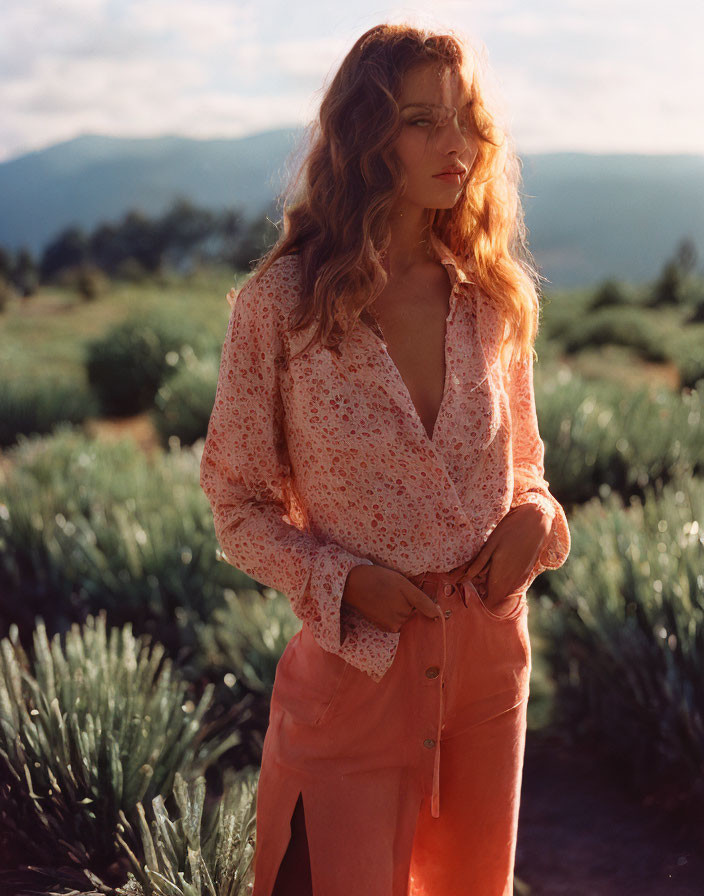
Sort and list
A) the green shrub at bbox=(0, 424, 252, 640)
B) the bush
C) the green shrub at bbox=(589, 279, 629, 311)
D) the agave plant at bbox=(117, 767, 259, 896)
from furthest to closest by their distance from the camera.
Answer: the bush, the green shrub at bbox=(589, 279, 629, 311), the green shrub at bbox=(0, 424, 252, 640), the agave plant at bbox=(117, 767, 259, 896)

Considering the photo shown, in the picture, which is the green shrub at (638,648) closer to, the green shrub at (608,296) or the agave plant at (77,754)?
the agave plant at (77,754)

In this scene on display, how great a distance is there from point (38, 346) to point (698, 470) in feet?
40.3

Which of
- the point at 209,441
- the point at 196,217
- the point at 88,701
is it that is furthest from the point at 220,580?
the point at 196,217

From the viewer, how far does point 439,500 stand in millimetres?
1607

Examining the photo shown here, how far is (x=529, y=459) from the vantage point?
1.91 meters

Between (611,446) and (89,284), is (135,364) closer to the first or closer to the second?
(611,446)

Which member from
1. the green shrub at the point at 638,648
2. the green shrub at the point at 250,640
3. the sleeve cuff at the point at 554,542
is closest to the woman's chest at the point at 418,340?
the sleeve cuff at the point at 554,542

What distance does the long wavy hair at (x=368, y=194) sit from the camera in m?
1.58

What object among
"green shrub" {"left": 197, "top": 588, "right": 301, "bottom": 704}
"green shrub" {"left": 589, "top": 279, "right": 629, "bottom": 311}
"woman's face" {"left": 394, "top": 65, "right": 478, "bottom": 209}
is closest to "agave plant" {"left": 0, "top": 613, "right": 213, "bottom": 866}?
"green shrub" {"left": 197, "top": 588, "right": 301, "bottom": 704}

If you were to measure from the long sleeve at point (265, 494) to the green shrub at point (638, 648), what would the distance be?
5.42ft

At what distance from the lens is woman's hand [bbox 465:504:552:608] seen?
64.6 inches

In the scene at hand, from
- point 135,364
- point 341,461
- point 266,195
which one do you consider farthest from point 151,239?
point 341,461

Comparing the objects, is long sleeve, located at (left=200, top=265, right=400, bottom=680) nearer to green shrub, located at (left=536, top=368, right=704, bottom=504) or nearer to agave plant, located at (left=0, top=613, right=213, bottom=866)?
agave plant, located at (left=0, top=613, right=213, bottom=866)

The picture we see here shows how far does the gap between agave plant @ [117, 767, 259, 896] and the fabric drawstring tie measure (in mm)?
613
